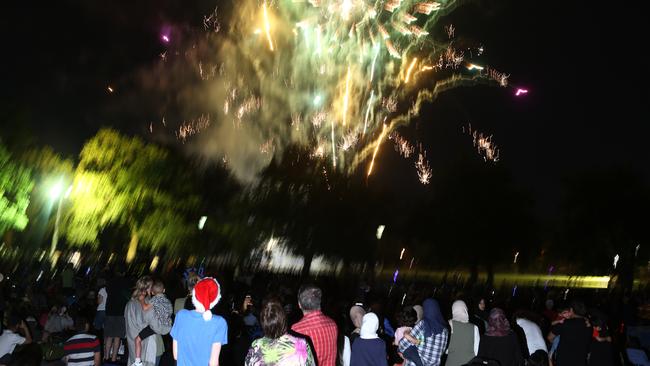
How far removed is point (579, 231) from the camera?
54.3 m

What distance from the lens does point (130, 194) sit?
50750 millimetres

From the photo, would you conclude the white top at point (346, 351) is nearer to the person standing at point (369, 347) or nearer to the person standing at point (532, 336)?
the person standing at point (369, 347)

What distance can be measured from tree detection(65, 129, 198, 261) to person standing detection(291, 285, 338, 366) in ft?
147

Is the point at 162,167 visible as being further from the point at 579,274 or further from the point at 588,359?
the point at 588,359

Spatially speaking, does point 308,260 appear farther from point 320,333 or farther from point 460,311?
point 320,333

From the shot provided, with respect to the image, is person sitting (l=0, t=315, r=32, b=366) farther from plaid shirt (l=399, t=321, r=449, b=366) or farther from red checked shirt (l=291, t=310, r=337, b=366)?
plaid shirt (l=399, t=321, r=449, b=366)

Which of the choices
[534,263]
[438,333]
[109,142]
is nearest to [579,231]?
[534,263]

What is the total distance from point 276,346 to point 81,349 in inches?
167

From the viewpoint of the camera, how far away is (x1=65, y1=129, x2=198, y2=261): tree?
48.7 m

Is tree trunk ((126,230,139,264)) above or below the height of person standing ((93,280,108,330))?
above

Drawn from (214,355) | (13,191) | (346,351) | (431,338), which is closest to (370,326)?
(346,351)

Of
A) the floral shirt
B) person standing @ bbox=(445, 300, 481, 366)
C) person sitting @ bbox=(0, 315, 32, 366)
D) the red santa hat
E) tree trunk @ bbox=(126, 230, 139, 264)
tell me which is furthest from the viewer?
tree trunk @ bbox=(126, 230, 139, 264)

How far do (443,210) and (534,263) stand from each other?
45.5ft

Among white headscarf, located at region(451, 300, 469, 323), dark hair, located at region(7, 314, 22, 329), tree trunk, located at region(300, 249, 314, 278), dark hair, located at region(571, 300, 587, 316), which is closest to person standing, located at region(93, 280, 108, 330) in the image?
dark hair, located at region(7, 314, 22, 329)
